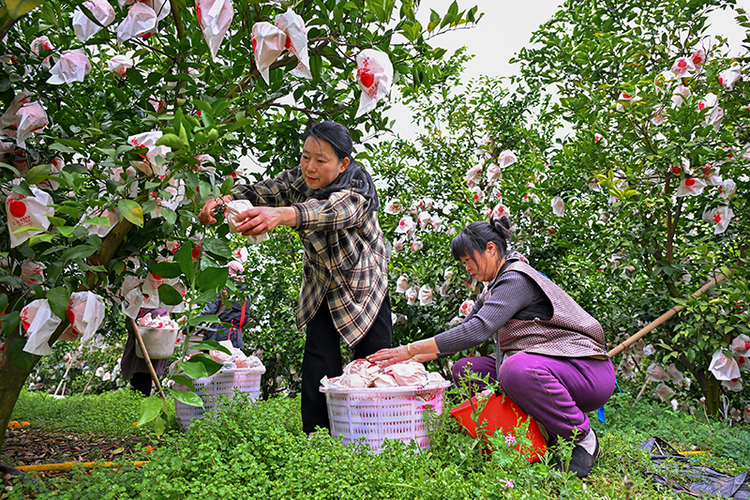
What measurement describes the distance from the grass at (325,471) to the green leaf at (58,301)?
0.52 metres

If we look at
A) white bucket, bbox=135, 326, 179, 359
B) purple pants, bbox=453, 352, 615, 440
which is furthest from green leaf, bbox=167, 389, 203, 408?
white bucket, bbox=135, 326, 179, 359

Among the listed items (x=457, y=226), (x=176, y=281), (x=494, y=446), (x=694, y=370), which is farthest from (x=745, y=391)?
(x=176, y=281)

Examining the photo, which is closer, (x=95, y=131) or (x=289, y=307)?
(x=95, y=131)

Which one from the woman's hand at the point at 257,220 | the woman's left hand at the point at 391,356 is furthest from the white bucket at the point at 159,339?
the woman's hand at the point at 257,220

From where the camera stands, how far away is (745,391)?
10.7 feet

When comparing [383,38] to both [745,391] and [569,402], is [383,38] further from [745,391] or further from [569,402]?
[745,391]

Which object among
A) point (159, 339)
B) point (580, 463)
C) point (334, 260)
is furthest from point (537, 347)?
point (159, 339)

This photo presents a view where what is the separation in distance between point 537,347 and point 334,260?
929 millimetres

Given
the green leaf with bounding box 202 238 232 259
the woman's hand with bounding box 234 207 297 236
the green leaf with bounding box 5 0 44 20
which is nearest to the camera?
the green leaf with bounding box 5 0 44 20

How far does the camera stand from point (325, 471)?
1559 millimetres

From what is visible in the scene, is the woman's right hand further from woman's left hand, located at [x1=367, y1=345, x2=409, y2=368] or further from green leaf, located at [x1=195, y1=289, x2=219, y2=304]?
woman's left hand, located at [x1=367, y1=345, x2=409, y2=368]

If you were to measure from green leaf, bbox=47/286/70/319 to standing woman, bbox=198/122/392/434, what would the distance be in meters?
0.96

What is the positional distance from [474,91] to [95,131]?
370 cm

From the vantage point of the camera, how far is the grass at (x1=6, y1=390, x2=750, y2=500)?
1.44 meters
